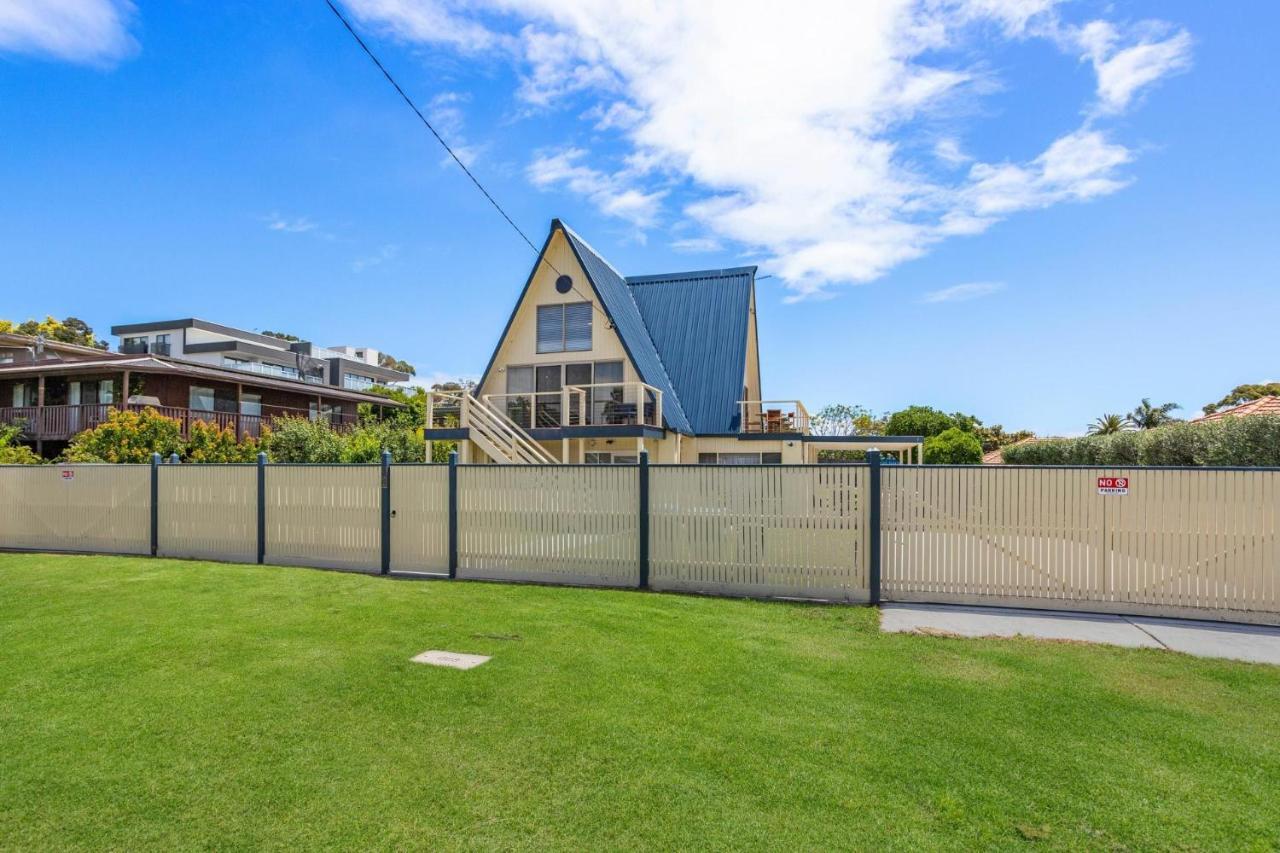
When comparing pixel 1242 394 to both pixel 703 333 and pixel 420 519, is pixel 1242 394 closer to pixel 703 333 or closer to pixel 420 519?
pixel 703 333

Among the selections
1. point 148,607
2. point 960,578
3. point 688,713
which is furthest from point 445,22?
point 960,578

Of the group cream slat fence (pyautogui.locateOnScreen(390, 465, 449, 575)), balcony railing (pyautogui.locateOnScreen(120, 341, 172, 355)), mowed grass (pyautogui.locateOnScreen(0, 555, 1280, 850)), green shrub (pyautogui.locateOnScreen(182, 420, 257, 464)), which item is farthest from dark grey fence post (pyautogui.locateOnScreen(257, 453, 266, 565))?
balcony railing (pyautogui.locateOnScreen(120, 341, 172, 355))

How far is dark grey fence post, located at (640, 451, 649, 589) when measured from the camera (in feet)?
29.8

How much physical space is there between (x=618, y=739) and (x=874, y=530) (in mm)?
5172

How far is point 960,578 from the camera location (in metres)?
8.00

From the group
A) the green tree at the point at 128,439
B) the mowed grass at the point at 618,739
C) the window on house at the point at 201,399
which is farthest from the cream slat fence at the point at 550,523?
the window on house at the point at 201,399

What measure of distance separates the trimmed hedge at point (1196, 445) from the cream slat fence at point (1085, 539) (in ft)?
16.0

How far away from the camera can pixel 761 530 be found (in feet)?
28.3

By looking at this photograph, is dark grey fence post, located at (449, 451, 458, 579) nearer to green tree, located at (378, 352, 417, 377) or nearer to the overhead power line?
the overhead power line

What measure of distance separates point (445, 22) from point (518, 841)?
32.7ft

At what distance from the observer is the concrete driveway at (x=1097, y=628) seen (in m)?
6.27

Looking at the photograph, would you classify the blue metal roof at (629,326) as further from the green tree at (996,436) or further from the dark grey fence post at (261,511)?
A: the green tree at (996,436)

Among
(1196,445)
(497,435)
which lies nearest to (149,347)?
(497,435)

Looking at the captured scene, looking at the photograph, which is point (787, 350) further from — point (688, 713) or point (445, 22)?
point (688, 713)
